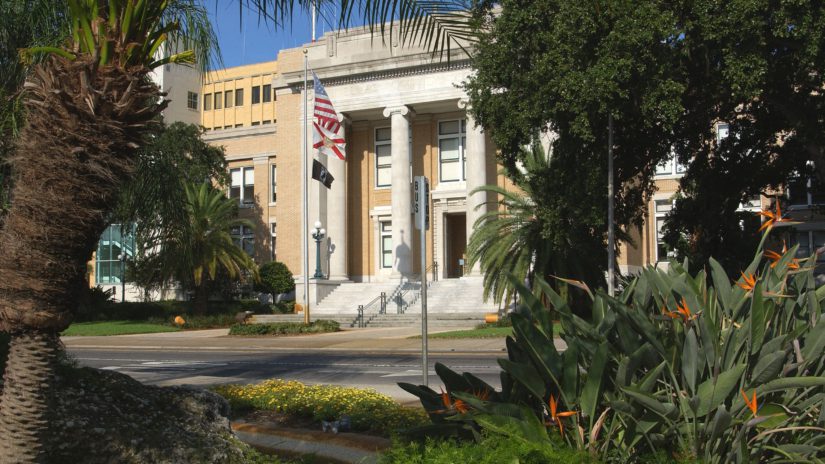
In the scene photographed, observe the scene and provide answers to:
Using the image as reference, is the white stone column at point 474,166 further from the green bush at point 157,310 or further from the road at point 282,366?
the road at point 282,366

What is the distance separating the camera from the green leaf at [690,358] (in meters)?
4.27

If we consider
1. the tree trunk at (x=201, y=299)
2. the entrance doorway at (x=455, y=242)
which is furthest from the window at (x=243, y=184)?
the entrance doorway at (x=455, y=242)

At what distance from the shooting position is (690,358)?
4285 mm

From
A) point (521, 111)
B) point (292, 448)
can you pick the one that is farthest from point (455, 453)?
point (521, 111)

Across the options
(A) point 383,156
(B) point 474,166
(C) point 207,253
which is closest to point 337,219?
(A) point 383,156

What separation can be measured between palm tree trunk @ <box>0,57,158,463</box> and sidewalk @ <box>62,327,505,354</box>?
1710cm

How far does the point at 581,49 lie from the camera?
16.8 meters

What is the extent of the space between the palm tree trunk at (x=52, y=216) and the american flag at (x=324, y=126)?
1065 inches

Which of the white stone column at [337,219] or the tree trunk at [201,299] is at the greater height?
the white stone column at [337,219]

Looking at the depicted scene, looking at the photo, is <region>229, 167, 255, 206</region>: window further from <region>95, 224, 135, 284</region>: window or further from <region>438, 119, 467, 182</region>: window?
<region>438, 119, 467, 182</region>: window

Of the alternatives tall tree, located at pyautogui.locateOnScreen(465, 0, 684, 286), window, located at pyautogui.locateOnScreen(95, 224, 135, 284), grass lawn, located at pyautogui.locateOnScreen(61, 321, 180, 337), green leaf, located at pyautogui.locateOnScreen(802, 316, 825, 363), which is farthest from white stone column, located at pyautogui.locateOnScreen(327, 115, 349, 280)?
green leaf, located at pyautogui.locateOnScreen(802, 316, 825, 363)

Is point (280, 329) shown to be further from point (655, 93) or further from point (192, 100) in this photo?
point (192, 100)

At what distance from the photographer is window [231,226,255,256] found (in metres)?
49.8

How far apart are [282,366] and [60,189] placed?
13.7 m
